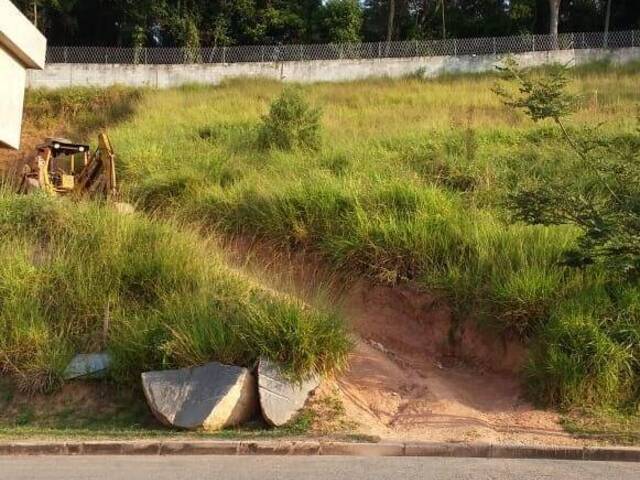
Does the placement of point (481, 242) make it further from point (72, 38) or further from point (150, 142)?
point (72, 38)

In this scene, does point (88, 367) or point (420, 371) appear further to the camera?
point (420, 371)

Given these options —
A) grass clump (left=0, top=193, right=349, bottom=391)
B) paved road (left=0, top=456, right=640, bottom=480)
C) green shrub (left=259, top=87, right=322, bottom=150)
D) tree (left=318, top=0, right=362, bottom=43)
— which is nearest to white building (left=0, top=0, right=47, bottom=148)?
grass clump (left=0, top=193, right=349, bottom=391)

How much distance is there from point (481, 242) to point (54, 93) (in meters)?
22.4

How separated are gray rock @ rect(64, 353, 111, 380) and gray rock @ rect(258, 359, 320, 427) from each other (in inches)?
79.1

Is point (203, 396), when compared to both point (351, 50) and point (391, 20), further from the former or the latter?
point (391, 20)

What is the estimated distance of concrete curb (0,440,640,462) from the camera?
20.6ft

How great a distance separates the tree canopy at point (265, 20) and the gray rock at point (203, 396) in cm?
2796

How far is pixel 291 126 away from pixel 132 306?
749cm

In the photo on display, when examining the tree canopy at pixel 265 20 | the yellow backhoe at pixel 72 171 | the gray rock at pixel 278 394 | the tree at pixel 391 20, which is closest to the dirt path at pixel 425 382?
the gray rock at pixel 278 394

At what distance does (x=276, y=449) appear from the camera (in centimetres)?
630

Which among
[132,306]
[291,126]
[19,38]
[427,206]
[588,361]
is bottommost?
[588,361]

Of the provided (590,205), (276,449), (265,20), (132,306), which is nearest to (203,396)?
(276,449)

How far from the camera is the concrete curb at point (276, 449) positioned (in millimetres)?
6273

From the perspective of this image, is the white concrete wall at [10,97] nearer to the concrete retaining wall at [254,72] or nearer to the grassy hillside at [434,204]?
the grassy hillside at [434,204]
